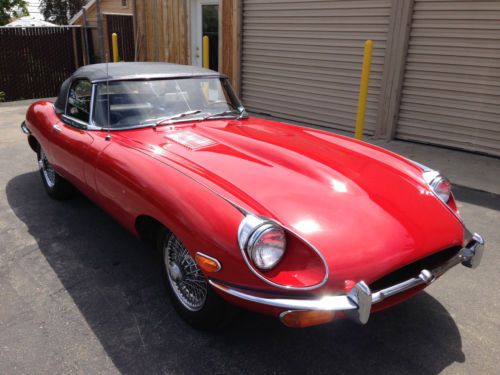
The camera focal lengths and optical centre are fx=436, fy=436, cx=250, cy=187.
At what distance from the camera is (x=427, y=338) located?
2543 mm

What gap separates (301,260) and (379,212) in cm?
59

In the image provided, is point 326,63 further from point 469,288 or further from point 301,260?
point 301,260

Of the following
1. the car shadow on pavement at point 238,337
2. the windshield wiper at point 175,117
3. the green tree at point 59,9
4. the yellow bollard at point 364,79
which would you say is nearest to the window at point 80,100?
the windshield wiper at point 175,117

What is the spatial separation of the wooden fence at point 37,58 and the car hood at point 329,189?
33.3ft

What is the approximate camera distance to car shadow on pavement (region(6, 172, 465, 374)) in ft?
7.64

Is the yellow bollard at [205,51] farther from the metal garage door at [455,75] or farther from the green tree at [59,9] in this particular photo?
the green tree at [59,9]

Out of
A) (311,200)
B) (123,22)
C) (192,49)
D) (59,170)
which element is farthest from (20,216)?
(123,22)

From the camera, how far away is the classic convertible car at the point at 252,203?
206 cm

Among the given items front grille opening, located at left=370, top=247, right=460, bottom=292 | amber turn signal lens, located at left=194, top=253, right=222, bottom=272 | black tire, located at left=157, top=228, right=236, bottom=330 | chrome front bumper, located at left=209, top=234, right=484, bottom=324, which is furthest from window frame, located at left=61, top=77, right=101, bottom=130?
front grille opening, located at left=370, top=247, right=460, bottom=292

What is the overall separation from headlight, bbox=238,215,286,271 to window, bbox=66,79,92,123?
2.23 m

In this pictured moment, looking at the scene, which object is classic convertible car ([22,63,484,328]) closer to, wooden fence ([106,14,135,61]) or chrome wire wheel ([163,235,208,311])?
chrome wire wheel ([163,235,208,311])

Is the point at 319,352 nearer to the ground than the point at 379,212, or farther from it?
nearer to the ground

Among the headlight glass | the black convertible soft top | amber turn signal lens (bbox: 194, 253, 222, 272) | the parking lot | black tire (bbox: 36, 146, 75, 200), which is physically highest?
the black convertible soft top

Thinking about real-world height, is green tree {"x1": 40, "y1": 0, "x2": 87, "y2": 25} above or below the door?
above
